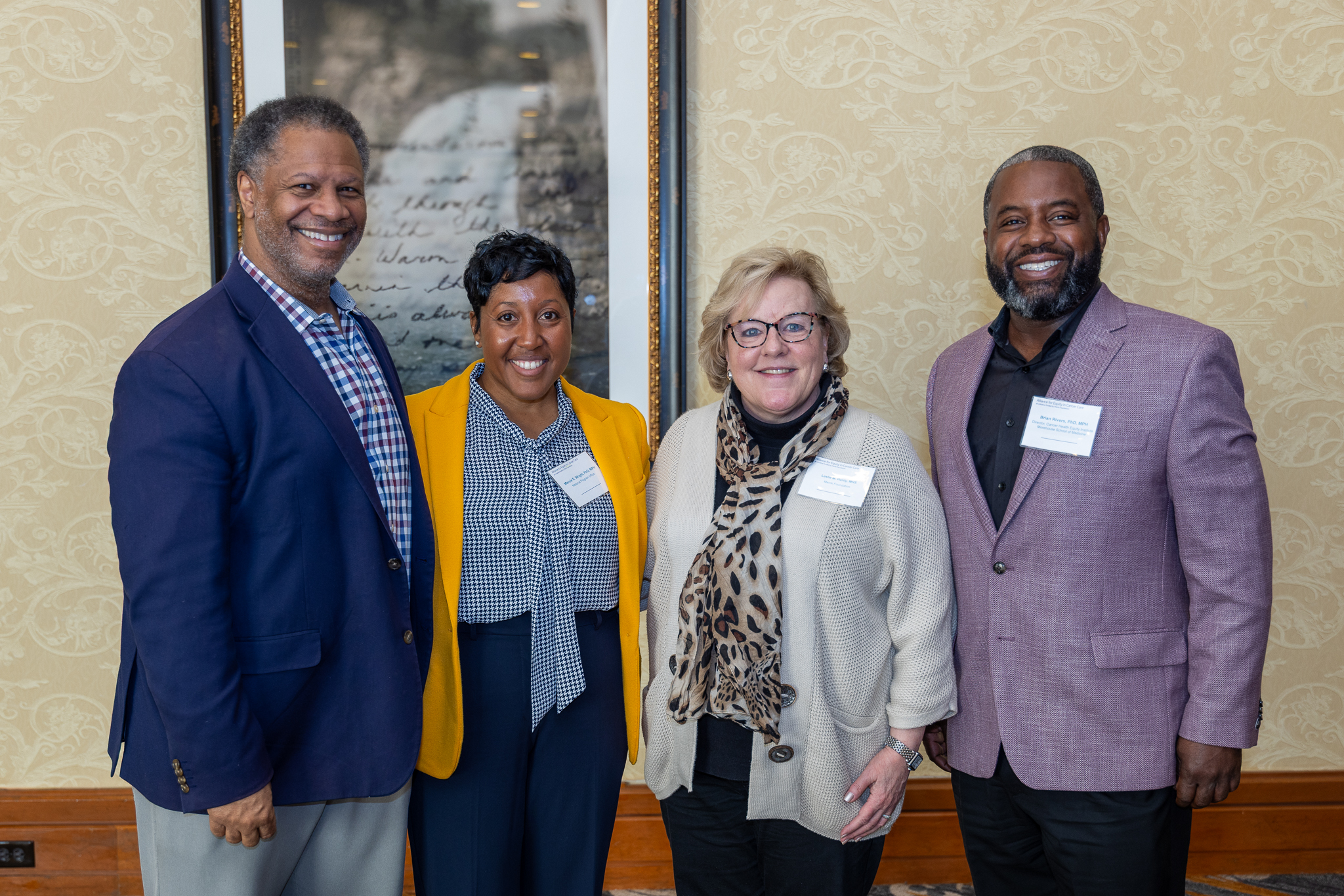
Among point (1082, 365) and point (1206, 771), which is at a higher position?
point (1082, 365)

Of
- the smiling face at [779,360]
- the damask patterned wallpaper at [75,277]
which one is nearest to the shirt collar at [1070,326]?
the smiling face at [779,360]

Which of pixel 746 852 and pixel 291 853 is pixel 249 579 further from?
pixel 746 852

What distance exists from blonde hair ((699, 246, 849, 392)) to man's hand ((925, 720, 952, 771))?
2.64 ft

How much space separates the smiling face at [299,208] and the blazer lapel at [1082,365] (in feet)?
4.38

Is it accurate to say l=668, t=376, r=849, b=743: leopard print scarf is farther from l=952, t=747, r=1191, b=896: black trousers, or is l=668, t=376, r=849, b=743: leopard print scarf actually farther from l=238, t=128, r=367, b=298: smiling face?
l=238, t=128, r=367, b=298: smiling face

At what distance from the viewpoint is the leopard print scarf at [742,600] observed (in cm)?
164

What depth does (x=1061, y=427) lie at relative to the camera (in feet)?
5.30

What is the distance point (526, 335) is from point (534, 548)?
0.46 m

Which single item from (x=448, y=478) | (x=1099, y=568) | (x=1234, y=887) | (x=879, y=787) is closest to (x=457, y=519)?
(x=448, y=478)

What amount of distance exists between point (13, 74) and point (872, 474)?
8.58 feet

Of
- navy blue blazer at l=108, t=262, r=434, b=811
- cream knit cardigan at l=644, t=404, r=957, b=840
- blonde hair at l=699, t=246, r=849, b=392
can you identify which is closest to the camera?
navy blue blazer at l=108, t=262, r=434, b=811

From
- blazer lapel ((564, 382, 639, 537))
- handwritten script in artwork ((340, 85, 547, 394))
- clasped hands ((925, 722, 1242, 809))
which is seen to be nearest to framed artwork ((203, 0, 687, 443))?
handwritten script in artwork ((340, 85, 547, 394))

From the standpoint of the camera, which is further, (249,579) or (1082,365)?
(1082,365)

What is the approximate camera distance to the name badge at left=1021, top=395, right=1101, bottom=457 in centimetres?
159
